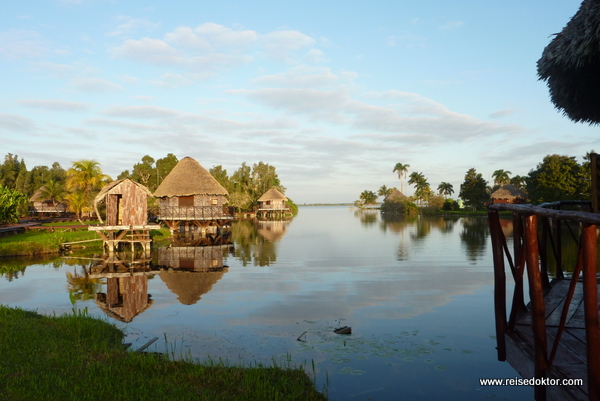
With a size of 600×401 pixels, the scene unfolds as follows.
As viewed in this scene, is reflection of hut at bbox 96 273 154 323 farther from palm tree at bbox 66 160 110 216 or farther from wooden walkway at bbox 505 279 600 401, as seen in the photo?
palm tree at bbox 66 160 110 216

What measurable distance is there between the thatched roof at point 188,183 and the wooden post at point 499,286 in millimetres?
35857

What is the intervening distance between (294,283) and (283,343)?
8.65m

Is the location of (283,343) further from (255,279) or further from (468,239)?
(468,239)

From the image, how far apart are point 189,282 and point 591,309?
18193 millimetres

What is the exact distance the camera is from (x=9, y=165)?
86500 millimetres

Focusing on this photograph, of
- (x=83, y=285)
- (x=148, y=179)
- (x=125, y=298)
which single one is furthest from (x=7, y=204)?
(x=148, y=179)

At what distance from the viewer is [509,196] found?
81438 millimetres

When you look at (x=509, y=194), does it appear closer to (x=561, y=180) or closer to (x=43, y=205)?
(x=561, y=180)

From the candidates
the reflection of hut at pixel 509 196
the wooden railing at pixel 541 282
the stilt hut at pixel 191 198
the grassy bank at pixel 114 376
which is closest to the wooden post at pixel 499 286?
the wooden railing at pixel 541 282

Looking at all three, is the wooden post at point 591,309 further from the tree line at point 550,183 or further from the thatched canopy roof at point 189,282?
the tree line at point 550,183

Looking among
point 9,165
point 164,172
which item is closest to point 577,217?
point 164,172

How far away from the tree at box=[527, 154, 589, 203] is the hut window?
44305mm

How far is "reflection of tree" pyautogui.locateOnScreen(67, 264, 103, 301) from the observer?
674 inches

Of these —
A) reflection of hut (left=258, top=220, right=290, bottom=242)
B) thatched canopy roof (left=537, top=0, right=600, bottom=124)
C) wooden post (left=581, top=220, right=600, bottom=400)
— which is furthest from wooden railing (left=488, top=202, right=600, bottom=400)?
reflection of hut (left=258, top=220, right=290, bottom=242)
